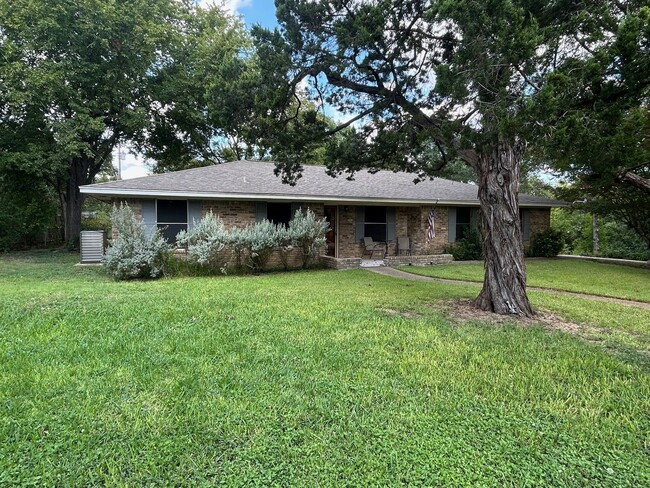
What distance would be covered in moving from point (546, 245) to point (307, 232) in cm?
1206

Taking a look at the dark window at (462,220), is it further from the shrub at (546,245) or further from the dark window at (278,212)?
the dark window at (278,212)

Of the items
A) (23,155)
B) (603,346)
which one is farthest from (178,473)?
(23,155)

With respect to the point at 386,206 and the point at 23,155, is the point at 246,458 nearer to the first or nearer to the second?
the point at 386,206

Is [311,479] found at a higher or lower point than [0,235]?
lower

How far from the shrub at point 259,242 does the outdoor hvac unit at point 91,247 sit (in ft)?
20.5

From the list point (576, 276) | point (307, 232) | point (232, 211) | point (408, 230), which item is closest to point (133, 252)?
point (232, 211)

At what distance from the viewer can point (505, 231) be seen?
6270 mm

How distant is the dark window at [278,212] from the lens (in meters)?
13.1

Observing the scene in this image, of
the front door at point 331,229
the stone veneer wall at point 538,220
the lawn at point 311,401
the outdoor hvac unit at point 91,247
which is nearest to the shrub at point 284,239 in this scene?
the front door at point 331,229

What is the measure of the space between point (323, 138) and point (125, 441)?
7086 millimetres

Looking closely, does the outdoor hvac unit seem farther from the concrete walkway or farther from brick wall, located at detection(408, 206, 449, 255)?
brick wall, located at detection(408, 206, 449, 255)

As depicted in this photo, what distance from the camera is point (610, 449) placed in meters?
2.46

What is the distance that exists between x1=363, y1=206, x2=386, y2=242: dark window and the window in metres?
6.79

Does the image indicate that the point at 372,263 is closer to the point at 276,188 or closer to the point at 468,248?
the point at 276,188
